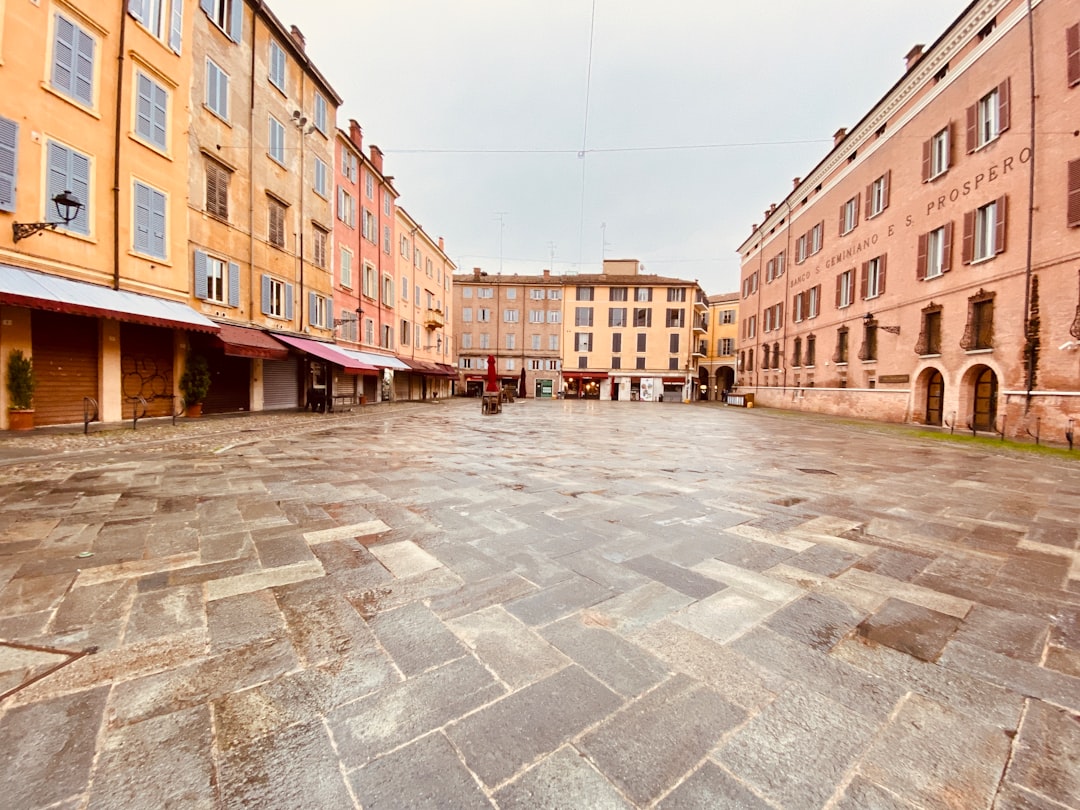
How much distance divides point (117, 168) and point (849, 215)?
27958 millimetres

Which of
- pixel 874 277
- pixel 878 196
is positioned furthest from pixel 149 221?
pixel 878 196

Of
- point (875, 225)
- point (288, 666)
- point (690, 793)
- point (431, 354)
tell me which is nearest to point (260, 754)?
point (288, 666)

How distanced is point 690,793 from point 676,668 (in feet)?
2.16

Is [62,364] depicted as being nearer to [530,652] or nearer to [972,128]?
[530,652]

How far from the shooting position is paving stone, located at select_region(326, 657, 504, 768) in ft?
5.24

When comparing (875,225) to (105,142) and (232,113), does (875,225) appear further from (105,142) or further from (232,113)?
(105,142)

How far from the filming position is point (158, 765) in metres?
1.48

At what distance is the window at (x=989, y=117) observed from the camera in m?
13.6

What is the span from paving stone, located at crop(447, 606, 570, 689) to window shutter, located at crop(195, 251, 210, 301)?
15.2 metres

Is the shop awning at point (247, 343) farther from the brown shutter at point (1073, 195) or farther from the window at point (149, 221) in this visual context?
the brown shutter at point (1073, 195)

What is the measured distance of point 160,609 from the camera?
2.49 meters

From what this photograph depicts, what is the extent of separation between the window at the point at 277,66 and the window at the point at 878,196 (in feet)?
80.2

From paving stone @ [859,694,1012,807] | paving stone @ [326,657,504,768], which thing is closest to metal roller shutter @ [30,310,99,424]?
paving stone @ [326,657,504,768]

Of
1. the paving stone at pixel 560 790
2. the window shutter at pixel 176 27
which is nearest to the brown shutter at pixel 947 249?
the paving stone at pixel 560 790
